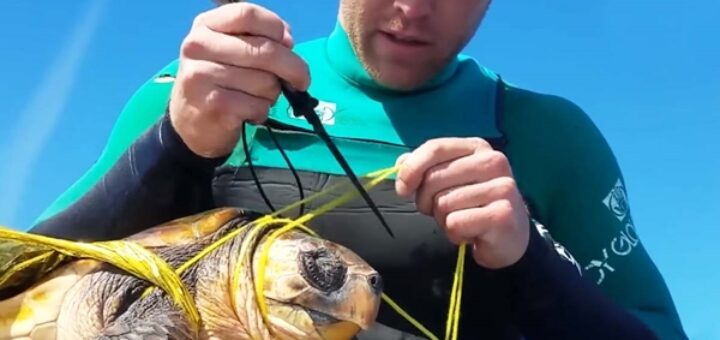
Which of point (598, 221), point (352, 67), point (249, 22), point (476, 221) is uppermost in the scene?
point (249, 22)

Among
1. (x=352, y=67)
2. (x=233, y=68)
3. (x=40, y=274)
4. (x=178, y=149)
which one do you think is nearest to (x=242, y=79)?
(x=233, y=68)

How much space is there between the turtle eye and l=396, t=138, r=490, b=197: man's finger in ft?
0.48

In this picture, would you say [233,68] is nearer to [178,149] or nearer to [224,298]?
[178,149]

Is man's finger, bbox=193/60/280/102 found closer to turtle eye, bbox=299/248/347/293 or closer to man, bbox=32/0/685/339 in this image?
man, bbox=32/0/685/339

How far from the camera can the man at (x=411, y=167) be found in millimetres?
1475

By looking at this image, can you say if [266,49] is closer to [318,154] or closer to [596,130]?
[318,154]

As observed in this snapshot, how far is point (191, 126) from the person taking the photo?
151 centimetres

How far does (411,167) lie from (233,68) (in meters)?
0.28

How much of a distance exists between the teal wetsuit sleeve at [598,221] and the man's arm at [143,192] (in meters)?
0.77

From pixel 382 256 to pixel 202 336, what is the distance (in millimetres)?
585

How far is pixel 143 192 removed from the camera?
1.60 metres

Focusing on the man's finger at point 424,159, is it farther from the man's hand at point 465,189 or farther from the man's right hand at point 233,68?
the man's right hand at point 233,68

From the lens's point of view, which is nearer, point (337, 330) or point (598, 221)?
point (337, 330)

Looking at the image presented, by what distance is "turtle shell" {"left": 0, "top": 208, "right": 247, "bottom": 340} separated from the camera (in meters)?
1.46
